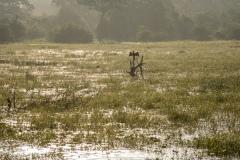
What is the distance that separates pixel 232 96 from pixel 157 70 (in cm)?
934

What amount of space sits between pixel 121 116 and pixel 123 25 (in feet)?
209

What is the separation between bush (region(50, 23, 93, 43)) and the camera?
203 ft

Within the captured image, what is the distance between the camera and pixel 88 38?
64.0 metres

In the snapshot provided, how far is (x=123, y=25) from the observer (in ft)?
245

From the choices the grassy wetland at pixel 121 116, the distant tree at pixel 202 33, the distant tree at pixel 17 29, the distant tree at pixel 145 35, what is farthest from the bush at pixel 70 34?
the grassy wetland at pixel 121 116

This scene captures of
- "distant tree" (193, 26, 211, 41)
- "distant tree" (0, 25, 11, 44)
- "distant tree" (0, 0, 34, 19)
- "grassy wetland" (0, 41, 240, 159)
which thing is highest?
"distant tree" (0, 0, 34, 19)

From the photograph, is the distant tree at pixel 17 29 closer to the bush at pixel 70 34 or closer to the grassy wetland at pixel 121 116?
the bush at pixel 70 34

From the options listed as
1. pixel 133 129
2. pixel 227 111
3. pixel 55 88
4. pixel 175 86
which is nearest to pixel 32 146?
pixel 133 129

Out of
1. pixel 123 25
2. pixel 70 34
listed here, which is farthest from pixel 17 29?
pixel 123 25

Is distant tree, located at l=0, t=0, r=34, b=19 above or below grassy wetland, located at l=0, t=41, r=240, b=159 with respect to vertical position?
above

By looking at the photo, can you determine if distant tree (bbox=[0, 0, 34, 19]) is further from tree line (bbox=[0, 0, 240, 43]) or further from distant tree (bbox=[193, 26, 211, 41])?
distant tree (bbox=[193, 26, 211, 41])

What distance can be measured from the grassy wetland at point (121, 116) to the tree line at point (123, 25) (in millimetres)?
40740

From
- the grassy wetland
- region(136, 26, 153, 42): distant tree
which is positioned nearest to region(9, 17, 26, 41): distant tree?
region(136, 26, 153, 42): distant tree

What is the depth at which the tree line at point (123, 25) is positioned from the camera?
Answer: 6284cm
